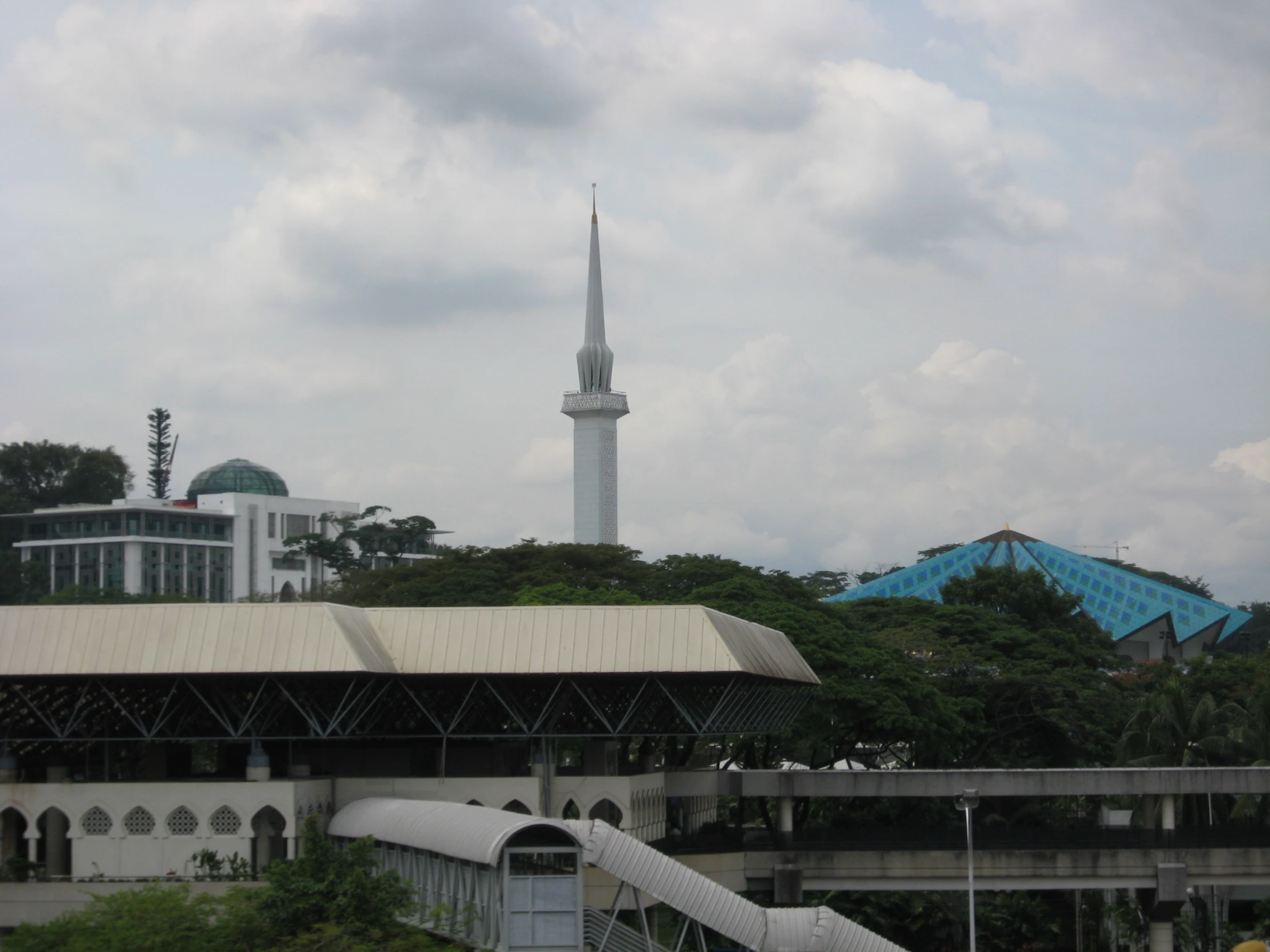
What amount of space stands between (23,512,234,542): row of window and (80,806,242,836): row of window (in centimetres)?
11943

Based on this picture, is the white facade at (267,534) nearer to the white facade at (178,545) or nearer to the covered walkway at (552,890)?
the white facade at (178,545)

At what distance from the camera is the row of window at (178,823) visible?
44188 mm

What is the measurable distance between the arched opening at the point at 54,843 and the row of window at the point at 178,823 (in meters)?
1.24

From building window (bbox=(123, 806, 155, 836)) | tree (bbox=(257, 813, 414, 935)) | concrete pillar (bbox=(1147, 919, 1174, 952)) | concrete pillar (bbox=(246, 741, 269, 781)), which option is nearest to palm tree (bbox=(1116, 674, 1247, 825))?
concrete pillar (bbox=(1147, 919, 1174, 952))

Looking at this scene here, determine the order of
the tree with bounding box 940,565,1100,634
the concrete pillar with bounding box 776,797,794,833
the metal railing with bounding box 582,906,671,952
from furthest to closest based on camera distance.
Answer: the tree with bounding box 940,565,1100,634
the concrete pillar with bounding box 776,797,794,833
the metal railing with bounding box 582,906,671,952

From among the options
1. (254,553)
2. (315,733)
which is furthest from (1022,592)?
(254,553)

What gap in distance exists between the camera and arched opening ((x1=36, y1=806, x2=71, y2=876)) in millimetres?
45406

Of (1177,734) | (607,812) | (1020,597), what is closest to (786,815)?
(607,812)

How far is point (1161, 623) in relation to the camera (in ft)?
446

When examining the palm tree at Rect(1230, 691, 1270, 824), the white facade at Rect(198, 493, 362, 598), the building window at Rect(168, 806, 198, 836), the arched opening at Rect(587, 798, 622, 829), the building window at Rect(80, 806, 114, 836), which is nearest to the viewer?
the building window at Rect(168, 806, 198, 836)

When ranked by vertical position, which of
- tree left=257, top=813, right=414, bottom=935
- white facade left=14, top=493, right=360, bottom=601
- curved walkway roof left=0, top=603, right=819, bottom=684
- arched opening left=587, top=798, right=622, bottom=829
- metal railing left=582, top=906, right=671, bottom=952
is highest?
white facade left=14, top=493, right=360, bottom=601

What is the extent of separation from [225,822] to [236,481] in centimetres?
13310

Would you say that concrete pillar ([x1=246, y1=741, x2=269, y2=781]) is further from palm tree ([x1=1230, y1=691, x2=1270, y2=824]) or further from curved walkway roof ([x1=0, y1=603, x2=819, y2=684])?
palm tree ([x1=1230, y1=691, x2=1270, y2=824])

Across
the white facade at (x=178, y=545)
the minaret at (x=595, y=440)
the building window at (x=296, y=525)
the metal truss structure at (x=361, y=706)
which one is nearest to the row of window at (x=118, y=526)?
the white facade at (x=178, y=545)
